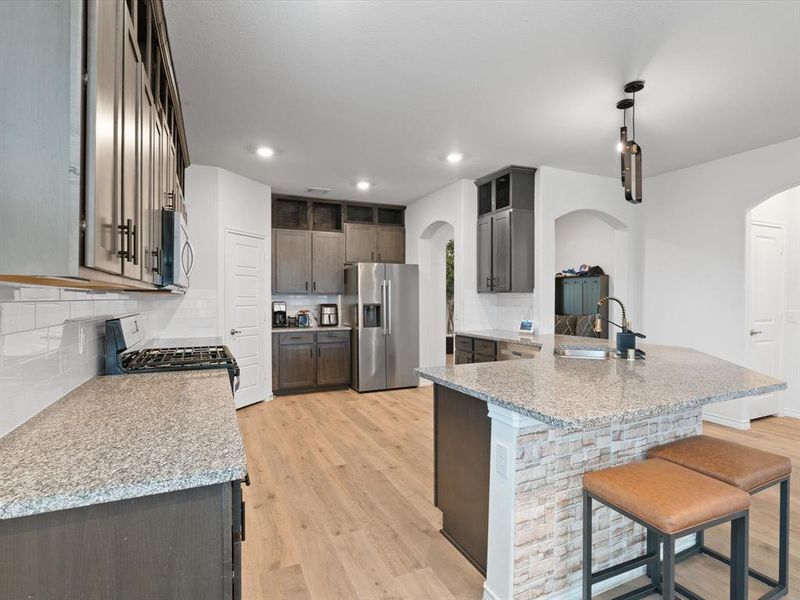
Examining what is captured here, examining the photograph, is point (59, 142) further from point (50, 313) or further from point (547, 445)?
point (547, 445)

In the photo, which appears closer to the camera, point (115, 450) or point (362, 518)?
point (115, 450)

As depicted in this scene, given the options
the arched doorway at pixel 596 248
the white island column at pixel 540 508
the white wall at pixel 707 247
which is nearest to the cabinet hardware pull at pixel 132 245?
the white island column at pixel 540 508

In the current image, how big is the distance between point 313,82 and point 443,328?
419 cm

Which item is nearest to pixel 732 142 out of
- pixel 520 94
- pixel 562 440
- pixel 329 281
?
pixel 520 94

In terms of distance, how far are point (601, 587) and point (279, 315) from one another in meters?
4.88

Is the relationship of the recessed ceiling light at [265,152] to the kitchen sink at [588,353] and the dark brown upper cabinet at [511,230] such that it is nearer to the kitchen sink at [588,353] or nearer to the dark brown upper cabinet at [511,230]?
the dark brown upper cabinet at [511,230]

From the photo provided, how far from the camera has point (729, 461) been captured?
170cm

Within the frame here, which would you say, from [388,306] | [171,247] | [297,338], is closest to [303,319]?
[297,338]

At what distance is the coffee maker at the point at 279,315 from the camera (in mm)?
5871

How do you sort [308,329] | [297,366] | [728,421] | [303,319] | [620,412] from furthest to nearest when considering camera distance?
[303,319], [308,329], [297,366], [728,421], [620,412]

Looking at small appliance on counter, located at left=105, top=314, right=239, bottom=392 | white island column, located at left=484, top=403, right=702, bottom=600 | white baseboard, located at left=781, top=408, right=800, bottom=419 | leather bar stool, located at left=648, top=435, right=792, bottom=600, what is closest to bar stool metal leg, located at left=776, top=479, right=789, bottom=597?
leather bar stool, located at left=648, top=435, right=792, bottom=600

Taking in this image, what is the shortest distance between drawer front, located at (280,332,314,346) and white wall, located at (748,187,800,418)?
5.26 meters

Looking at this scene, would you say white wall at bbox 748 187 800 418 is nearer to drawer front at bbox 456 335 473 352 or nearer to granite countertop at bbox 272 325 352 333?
drawer front at bbox 456 335 473 352

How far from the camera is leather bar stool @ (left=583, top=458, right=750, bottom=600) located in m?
1.35
